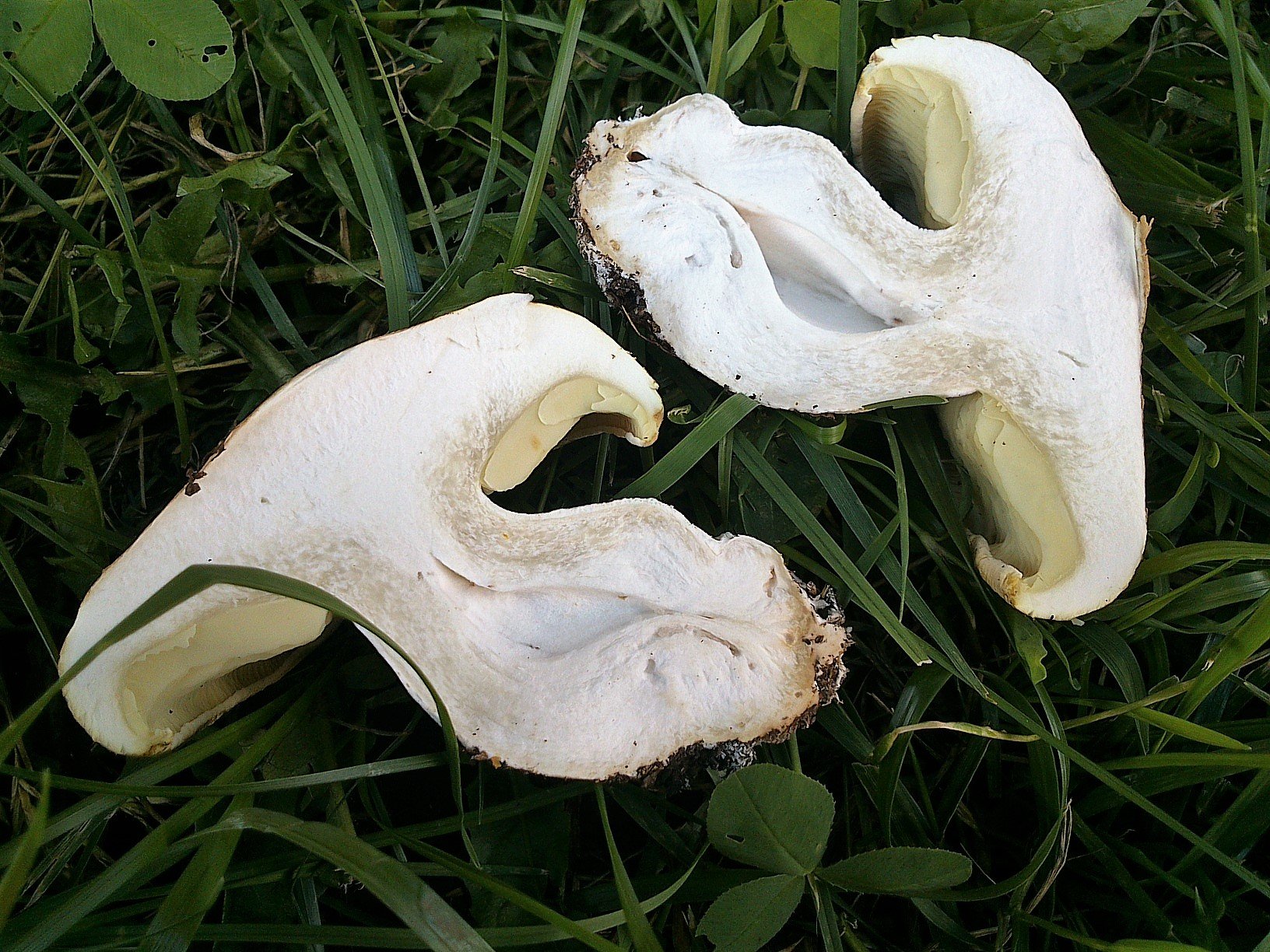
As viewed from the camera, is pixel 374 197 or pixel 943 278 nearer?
pixel 943 278

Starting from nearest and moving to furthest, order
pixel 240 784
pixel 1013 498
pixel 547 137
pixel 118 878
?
pixel 118 878
pixel 240 784
pixel 1013 498
pixel 547 137

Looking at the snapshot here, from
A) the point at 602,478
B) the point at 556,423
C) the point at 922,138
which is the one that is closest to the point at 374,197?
the point at 556,423

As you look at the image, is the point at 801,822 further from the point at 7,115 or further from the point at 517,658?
the point at 7,115

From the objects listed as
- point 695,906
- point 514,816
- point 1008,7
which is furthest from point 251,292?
point 1008,7

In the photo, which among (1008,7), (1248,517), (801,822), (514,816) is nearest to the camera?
(801,822)

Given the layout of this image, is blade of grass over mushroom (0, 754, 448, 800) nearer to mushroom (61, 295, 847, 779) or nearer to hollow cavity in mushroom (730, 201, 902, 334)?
mushroom (61, 295, 847, 779)

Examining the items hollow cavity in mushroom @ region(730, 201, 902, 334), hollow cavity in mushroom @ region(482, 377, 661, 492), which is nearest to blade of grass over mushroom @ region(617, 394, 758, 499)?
hollow cavity in mushroom @ region(482, 377, 661, 492)

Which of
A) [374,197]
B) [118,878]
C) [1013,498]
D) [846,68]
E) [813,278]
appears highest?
[846,68]

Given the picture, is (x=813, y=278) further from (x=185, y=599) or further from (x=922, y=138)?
(x=185, y=599)
